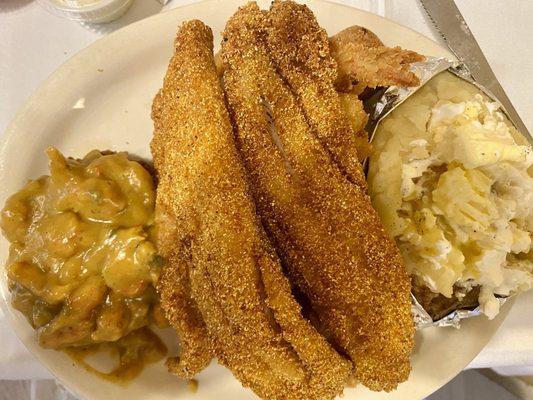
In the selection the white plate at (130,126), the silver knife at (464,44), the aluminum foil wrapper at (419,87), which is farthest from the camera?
the silver knife at (464,44)

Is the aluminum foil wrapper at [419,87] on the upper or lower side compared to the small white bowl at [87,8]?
lower

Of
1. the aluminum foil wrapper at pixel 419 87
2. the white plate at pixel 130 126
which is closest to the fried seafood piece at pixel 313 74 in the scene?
the aluminum foil wrapper at pixel 419 87

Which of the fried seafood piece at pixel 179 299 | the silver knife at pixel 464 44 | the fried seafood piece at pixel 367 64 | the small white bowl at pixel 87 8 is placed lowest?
the fried seafood piece at pixel 179 299

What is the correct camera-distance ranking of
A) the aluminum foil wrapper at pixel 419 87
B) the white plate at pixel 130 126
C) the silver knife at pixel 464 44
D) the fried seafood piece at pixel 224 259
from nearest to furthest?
the fried seafood piece at pixel 224 259
the aluminum foil wrapper at pixel 419 87
the white plate at pixel 130 126
the silver knife at pixel 464 44

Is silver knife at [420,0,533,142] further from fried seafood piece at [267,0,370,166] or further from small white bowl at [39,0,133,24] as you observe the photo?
small white bowl at [39,0,133,24]

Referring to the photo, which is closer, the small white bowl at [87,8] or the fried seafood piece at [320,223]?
the fried seafood piece at [320,223]

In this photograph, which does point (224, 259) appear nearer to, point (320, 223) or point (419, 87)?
point (320, 223)

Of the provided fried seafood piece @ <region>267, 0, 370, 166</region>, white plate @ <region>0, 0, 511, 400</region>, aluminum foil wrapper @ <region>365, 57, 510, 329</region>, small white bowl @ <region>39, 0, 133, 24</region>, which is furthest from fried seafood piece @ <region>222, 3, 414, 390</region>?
small white bowl @ <region>39, 0, 133, 24</region>

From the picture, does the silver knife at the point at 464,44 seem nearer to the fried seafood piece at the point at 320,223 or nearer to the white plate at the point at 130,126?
the white plate at the point at 130,126
